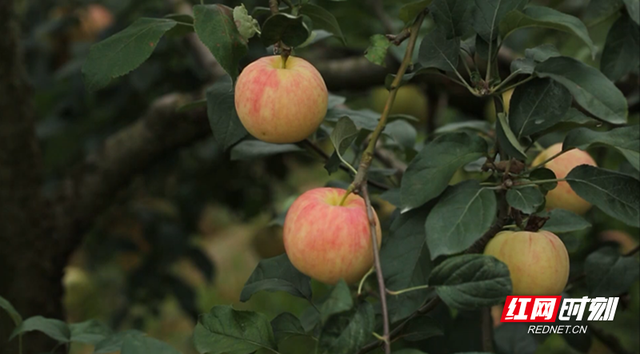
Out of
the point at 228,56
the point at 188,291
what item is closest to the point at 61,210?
the point at 188,291

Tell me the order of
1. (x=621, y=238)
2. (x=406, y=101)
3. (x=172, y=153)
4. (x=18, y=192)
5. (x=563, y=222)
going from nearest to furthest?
(x=563, y=222)
(x=18, y=192)
(x=621, y=238)
(x=172, y=153)
(x=406, y=101)

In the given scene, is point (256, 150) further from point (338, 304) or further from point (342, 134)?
point (338, 304)

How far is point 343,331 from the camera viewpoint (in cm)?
55

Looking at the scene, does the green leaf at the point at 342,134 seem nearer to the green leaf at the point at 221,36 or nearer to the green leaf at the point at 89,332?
the green leaf at the point at 221,36

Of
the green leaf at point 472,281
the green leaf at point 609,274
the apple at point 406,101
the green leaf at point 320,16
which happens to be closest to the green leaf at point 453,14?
the green leaf at point 320,16

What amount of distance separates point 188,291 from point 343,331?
1660 mm

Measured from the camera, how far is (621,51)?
0.88m

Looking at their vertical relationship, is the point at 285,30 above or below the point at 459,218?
above

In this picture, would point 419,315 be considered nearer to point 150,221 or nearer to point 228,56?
point 228,56

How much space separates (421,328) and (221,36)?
34cm

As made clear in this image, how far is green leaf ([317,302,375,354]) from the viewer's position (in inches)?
21.5

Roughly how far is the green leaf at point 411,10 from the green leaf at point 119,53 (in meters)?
0.24

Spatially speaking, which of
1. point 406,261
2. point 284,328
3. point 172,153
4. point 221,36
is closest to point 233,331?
point 284,328

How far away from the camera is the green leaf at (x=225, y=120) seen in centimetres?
77
